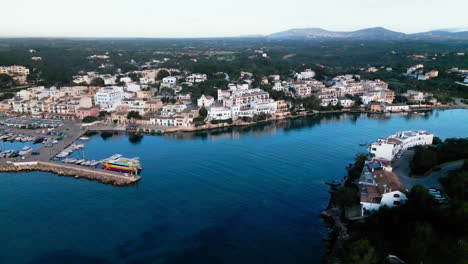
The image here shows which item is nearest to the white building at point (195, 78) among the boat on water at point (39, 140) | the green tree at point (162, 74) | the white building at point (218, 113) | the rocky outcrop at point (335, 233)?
the green tree at point (162, 74)

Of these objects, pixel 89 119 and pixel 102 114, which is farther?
pixel 102 114

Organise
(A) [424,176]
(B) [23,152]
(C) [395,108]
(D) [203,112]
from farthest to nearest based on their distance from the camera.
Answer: (C) [395,108], (D) [203,112], (B) [23,152], (A) [424,176]

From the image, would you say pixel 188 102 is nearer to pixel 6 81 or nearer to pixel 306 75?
pixel 306 75

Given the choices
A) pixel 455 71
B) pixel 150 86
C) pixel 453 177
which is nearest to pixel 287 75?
pixel 150 86

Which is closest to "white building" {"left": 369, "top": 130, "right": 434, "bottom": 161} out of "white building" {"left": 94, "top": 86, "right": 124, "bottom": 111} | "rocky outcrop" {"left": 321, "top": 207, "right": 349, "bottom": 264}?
"rocky outcrop" {"left": 321, "top": 207, "right": 349, "bottom": 264}

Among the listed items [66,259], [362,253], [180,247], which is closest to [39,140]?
[66,259]

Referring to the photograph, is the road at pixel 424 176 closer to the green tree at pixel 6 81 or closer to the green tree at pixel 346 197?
the green tree at pixel 346 197

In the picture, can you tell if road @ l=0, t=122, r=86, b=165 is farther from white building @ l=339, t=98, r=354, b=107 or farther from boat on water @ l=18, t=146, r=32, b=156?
white building @ l=339, t=98, r=354, b=107

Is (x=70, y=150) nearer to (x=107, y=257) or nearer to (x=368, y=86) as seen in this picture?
(x=107, y=257)
